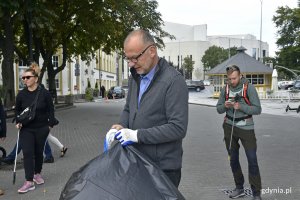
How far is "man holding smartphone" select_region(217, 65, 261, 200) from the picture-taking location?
559cm

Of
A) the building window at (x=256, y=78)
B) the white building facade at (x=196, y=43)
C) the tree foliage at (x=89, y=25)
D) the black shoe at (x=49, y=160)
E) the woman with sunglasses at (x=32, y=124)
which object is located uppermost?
the white building facade at (x=196, y=43)

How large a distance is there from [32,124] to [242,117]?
2915mm

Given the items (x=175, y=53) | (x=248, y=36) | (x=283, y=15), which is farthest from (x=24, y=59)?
(x=248, y=36)

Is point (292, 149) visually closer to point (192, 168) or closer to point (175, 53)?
point (192, 168)

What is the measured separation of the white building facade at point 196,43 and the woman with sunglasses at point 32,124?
121m

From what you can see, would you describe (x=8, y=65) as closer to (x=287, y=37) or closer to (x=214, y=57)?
(x=287, y=37)

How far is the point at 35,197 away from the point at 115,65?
7976cm

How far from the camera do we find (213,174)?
25.0 ft

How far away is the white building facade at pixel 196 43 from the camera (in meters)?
131

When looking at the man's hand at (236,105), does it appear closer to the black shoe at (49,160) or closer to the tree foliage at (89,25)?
the black shoe at (49,160)

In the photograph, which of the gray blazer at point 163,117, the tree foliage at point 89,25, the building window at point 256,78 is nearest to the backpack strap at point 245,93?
the gray blazer at point 163,117

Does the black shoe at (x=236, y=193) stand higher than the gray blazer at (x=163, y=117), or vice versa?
the gray blazer at (x=163, y=117)

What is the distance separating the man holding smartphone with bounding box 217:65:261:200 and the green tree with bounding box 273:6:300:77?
46.3m

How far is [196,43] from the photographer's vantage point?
130625 millimetres
